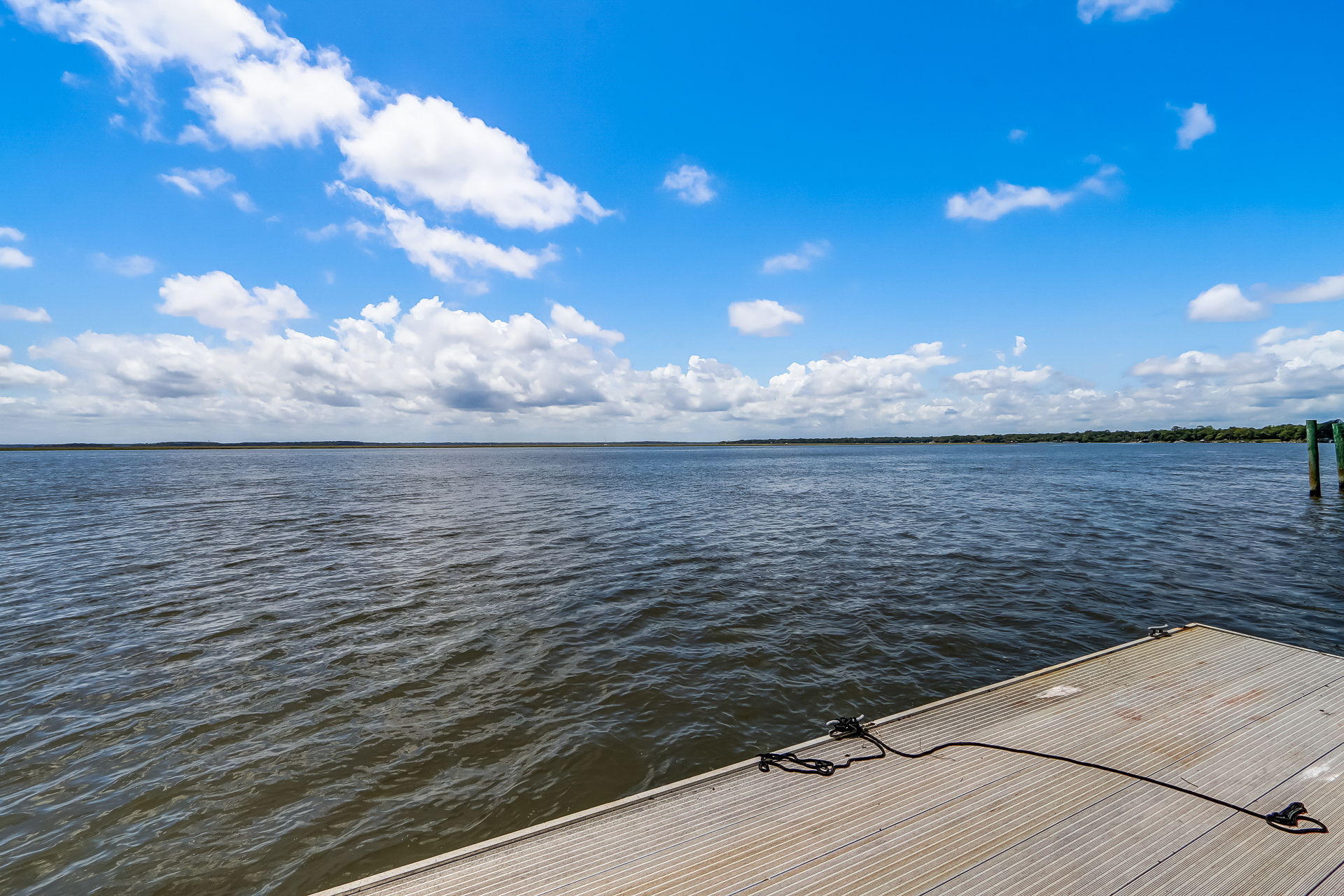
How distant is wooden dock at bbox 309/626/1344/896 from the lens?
188 inches

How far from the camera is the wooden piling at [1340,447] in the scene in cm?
3566

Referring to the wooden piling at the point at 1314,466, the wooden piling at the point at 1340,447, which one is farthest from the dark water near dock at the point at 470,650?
the wooden piling at the point at 1340,447

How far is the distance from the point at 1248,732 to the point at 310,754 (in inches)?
538

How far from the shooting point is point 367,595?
53.6ft

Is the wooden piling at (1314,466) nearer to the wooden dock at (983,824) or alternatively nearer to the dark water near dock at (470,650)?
the dark water near dock at (470,650)

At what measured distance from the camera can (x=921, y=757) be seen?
6.76m

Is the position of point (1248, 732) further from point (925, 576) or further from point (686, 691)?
point (925, 576)

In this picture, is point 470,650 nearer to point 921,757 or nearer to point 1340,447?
point 921,757

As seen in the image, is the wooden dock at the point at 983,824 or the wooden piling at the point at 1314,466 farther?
the wooden piling at the point at 1314,466

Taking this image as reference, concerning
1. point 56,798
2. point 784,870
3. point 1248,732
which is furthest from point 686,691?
point 56,798

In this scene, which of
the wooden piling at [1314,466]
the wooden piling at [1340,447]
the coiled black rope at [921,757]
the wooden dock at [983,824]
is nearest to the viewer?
the wooden dock at [983,824]

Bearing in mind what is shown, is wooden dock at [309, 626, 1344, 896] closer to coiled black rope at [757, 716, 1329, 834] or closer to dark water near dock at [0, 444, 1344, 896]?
coiled black rope at [757, 716, 1329, 834]

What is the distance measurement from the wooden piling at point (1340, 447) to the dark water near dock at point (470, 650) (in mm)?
11725

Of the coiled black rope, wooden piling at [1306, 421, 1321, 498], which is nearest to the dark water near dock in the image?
the coiled black rope
